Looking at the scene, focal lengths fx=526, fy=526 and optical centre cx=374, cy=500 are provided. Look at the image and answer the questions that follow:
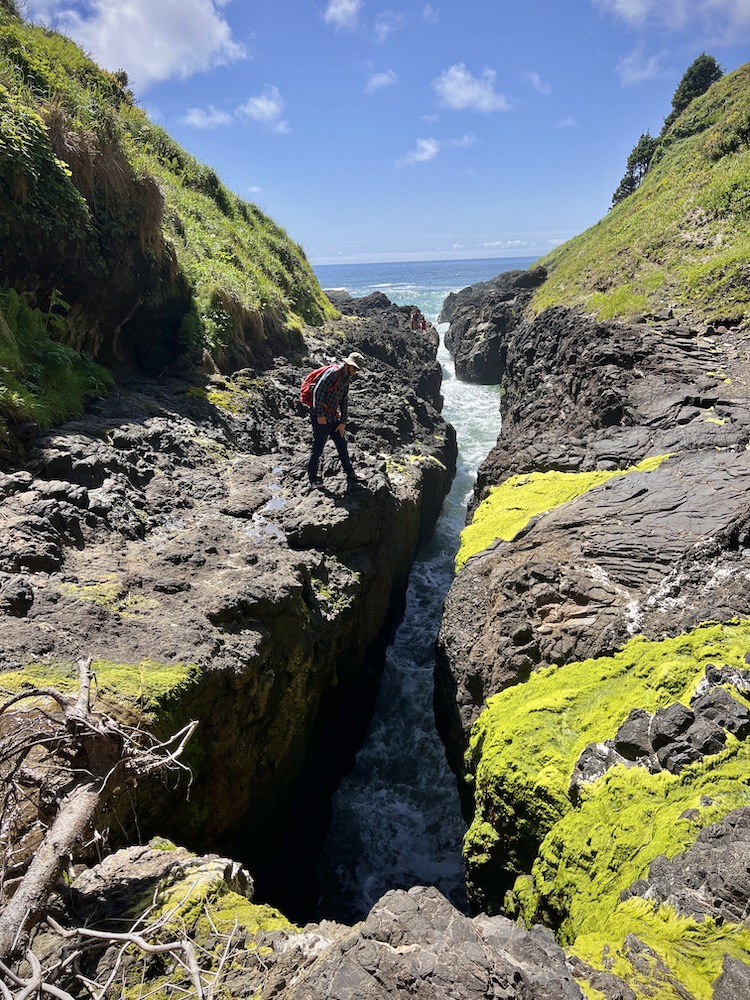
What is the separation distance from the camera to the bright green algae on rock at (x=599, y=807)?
10.8 feet

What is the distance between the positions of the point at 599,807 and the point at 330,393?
6778 mm

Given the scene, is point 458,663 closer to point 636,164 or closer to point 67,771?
point 67,771

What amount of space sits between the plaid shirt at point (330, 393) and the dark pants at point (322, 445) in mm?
156

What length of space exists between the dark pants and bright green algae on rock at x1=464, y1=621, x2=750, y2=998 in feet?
15.9

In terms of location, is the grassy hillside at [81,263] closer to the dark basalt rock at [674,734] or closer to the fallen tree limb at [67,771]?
the fallen tree limb at [67,771]

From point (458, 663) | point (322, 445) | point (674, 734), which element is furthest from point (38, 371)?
point (674, 734)

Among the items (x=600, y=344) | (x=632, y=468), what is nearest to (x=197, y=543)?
(x=632, y=468)

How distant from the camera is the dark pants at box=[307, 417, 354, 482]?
900cm

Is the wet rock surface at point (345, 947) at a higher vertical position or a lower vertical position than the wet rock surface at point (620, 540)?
lower

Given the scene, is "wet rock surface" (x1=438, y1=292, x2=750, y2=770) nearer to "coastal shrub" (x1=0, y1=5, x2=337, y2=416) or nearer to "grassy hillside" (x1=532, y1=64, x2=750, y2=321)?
"grassy hillside" (x1=532, y1=64, x2=750, y2=321)

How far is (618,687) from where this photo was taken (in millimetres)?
5312

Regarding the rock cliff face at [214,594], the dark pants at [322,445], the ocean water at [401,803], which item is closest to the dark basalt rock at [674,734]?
the rock cliff face at [214,594]

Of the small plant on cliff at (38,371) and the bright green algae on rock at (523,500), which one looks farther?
the bright green algae on rock at (523,500)

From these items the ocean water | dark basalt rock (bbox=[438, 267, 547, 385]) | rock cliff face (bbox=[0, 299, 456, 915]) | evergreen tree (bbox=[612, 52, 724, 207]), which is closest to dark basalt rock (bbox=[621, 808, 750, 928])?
rock cliff face (bbox=[0, 299, 456, 915])
